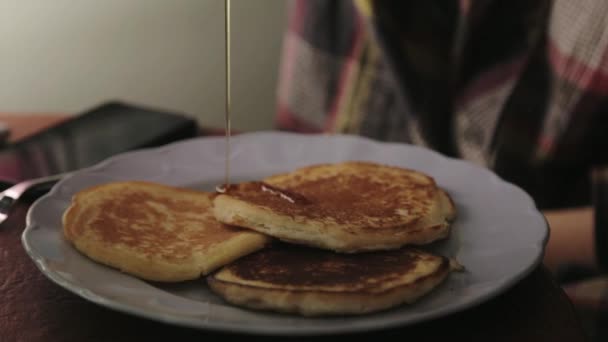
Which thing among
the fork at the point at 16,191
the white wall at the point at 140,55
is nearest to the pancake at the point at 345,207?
the fork at the point at 16,191

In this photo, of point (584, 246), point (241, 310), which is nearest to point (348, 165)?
point (241, 310)

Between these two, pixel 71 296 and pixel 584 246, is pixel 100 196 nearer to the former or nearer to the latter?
pixel 71 296

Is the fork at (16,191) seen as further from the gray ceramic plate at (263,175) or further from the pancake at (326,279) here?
the pancake at (326,279)

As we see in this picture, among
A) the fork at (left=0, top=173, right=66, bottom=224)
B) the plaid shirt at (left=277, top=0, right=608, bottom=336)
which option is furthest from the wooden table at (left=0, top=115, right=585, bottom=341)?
the plaid shirt at (left=277, top=0, right=608, bottom=336)

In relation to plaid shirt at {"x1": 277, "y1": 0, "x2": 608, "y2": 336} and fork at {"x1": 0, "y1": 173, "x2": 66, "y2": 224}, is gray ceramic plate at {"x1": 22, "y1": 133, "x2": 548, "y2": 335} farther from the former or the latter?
plaid shirt at {"x1": 277, "y1": 0, "x2": 608, "y2": 336}

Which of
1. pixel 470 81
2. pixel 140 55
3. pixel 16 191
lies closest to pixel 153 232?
pixel 16 191
